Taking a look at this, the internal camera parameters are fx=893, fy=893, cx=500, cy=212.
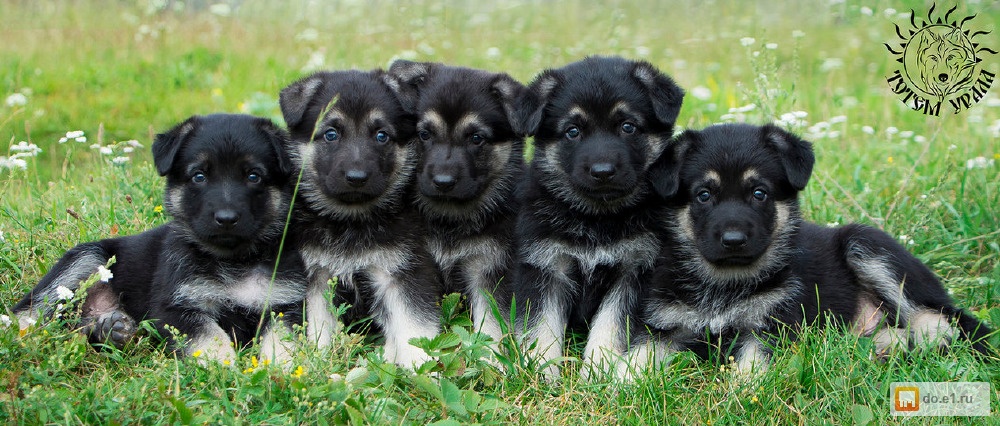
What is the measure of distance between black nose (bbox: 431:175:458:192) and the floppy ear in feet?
2.73

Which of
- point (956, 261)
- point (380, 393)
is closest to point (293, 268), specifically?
point (380, 393)

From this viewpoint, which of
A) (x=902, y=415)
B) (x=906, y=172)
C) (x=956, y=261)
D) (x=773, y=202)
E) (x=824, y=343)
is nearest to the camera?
(x=902, y=415)

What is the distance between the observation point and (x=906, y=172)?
6.70 meters

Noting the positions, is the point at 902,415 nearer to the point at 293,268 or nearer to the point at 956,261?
the point at 956,261

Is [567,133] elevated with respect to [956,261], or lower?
elevated

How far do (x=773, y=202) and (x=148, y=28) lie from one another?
30.6ft

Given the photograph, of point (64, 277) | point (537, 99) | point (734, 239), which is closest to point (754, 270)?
point (734, 239)

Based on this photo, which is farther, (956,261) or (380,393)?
(956,261)

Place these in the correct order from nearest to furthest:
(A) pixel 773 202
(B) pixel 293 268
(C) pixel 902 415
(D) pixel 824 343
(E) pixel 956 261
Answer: (C) pixel 902 415 → (D) pixel 824 343 → (A) pixel 773 202 → (B) pixel 293 268 → (E) pixel 956 261

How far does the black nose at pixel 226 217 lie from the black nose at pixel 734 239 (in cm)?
239

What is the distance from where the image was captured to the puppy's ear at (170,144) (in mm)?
4633

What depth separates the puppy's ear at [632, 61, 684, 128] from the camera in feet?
15.0

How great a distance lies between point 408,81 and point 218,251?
1387mm

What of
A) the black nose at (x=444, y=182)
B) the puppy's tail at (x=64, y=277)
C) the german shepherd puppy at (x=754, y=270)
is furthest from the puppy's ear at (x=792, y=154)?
the puppy's tail at (x=64, y=277)
